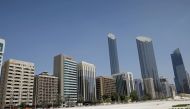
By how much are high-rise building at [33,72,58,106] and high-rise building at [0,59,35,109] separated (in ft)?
17.9

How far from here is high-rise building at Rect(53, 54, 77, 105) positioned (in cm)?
18200

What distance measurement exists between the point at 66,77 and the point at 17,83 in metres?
47.4

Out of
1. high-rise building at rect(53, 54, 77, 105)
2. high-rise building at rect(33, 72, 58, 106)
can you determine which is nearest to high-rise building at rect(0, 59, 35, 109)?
high-rise building at rect(33, 72, 58, 106)

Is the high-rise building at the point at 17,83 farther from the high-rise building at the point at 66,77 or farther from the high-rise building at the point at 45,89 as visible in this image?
the high-rise building at the point at 66,77

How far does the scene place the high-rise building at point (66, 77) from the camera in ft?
597

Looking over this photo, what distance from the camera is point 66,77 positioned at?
188m

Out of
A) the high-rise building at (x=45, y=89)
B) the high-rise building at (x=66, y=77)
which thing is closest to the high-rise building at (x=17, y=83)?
the high-rise building at (x=45, y=89)

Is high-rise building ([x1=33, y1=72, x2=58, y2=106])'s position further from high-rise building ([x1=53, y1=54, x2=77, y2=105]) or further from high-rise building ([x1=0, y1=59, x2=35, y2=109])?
high-rise building ([x1=53, y1=54, x2=77, y2=105])

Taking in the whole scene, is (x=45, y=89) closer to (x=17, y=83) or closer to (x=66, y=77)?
(x=17, y=83)

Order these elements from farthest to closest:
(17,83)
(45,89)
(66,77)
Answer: (66,77)
(45,89)
(17,83)

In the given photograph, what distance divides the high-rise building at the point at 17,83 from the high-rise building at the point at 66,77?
93.2ft

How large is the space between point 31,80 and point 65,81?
109 ft

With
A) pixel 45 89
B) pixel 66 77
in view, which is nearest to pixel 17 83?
pixel 45 89

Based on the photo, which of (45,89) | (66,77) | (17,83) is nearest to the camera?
(17,83)
